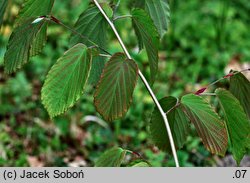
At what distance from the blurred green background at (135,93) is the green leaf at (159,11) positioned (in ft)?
3.82

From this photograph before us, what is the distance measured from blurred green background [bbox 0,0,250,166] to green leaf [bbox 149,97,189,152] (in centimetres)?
113

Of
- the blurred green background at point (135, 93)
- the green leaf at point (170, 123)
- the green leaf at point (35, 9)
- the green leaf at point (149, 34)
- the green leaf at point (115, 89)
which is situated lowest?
the blurred green background at point (135, 93)

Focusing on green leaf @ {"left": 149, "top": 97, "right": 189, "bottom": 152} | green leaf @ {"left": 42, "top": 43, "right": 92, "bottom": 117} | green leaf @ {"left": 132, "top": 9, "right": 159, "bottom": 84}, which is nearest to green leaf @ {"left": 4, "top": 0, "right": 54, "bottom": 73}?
green leaf @ {"left": 42, "top": 43, "right": 92, "bottom": 117}

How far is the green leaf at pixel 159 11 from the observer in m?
1.46

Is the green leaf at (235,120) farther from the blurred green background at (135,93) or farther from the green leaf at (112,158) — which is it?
the blurred green background at (135,93)

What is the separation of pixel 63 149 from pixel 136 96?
649 millimetres

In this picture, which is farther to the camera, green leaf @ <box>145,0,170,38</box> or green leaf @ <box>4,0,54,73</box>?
green leaf @ <box>145,0,170,38</box>

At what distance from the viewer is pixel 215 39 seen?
13.9 ft

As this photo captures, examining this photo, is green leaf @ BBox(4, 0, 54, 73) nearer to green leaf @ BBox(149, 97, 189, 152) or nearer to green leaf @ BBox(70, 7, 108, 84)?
green leaf @ BBox(70, 7, 108, 84)

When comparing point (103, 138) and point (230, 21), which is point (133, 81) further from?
point (230, 21)

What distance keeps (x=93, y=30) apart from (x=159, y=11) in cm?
18

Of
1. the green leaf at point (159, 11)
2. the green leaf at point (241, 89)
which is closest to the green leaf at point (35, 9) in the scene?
the green leaf at point (159, 11)

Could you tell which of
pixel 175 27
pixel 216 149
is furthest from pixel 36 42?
pixel 175 27

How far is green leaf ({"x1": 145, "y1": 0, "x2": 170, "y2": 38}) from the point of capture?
1.46 metres
